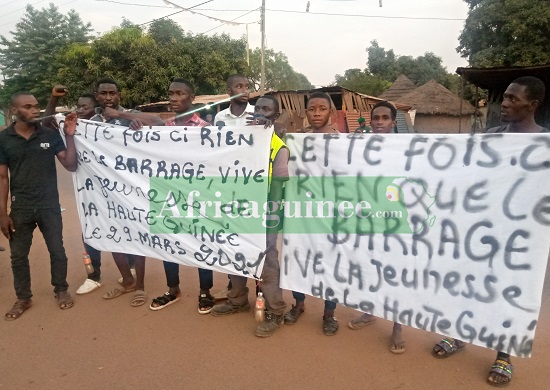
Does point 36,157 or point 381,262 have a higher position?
point 36,157

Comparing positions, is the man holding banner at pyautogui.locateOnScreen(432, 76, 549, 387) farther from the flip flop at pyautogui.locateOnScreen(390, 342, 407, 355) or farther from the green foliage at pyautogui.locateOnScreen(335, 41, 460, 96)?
the green foliage at pyautogui.locateOnScreen(335, 41, 460, 96)

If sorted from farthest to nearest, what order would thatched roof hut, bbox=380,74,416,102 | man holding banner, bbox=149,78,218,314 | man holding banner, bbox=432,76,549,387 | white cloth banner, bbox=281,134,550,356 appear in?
thatched roof hut, bbox=380,74,416,102, man holding banner, bbox=149,78,218,314, man holding banner, bbox=432,76,549,387, white cloth banner, bbox=281,134,550,356

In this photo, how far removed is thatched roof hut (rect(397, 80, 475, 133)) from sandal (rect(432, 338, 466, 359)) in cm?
1945

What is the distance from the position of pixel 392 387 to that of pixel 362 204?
46.8 inches

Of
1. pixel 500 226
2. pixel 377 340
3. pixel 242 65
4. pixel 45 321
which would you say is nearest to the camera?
pixel 500 226

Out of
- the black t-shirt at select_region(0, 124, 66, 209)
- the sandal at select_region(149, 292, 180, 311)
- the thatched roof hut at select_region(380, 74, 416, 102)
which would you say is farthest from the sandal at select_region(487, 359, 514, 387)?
the thatched roof hut at select_region(380, 74, 416, 102)

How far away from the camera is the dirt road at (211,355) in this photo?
264 cm

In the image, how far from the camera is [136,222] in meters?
3.65

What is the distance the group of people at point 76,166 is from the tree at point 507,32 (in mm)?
16362

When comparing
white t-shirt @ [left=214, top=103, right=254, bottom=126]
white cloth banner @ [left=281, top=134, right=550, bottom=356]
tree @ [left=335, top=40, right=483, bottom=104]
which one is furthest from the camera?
tree @ [left=335, top=40, right=483, bottom=104]

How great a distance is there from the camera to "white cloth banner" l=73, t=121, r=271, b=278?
3.18 metres

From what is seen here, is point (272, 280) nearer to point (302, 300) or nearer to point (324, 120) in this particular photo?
point (302, 300)

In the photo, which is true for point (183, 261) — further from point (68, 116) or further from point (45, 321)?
point (68, 116)

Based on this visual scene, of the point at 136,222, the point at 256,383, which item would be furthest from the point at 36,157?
the point at 256,383
